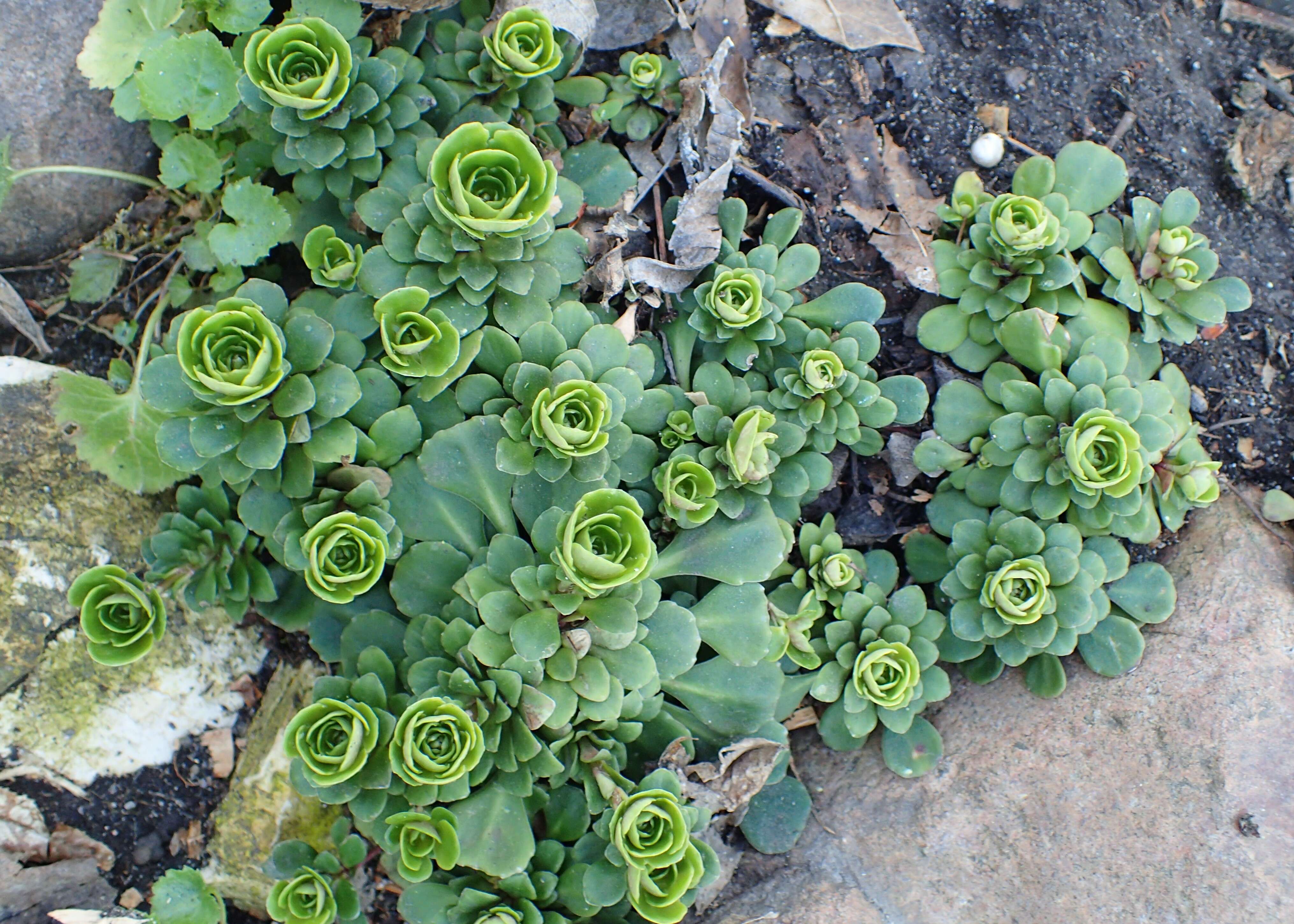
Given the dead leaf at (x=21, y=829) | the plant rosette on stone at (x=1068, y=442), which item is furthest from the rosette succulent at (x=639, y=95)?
the dead leaf at (x=21, y=829)

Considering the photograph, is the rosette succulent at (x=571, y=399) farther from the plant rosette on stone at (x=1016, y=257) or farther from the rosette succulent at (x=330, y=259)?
the plant rosette on stone at (x=1016, y=257)

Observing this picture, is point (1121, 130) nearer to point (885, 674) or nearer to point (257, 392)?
point (885, 674)

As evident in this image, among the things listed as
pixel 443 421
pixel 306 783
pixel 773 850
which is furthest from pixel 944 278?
pixel 306 783

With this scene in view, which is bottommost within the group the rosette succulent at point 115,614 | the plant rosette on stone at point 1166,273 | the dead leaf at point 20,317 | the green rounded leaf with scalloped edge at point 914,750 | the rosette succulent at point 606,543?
the green rounded leaf with scalloped edge at point 914,750

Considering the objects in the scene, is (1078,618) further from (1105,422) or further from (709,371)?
(709,371)

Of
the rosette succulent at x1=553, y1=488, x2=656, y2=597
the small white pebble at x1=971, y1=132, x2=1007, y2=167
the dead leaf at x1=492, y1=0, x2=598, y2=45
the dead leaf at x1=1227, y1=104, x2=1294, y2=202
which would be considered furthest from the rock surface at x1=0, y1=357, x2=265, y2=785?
the dead leaf at x1=1227, y1=104, x2=1294, y2=202

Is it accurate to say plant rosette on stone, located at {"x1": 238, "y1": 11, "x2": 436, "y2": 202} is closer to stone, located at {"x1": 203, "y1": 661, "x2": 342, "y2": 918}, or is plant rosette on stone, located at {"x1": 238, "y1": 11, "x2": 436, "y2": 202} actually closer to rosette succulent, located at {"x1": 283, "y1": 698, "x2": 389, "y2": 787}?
rosette succulent, located at {"x1": 283, "y1": 698, "x2": 389, "y2": 787}
